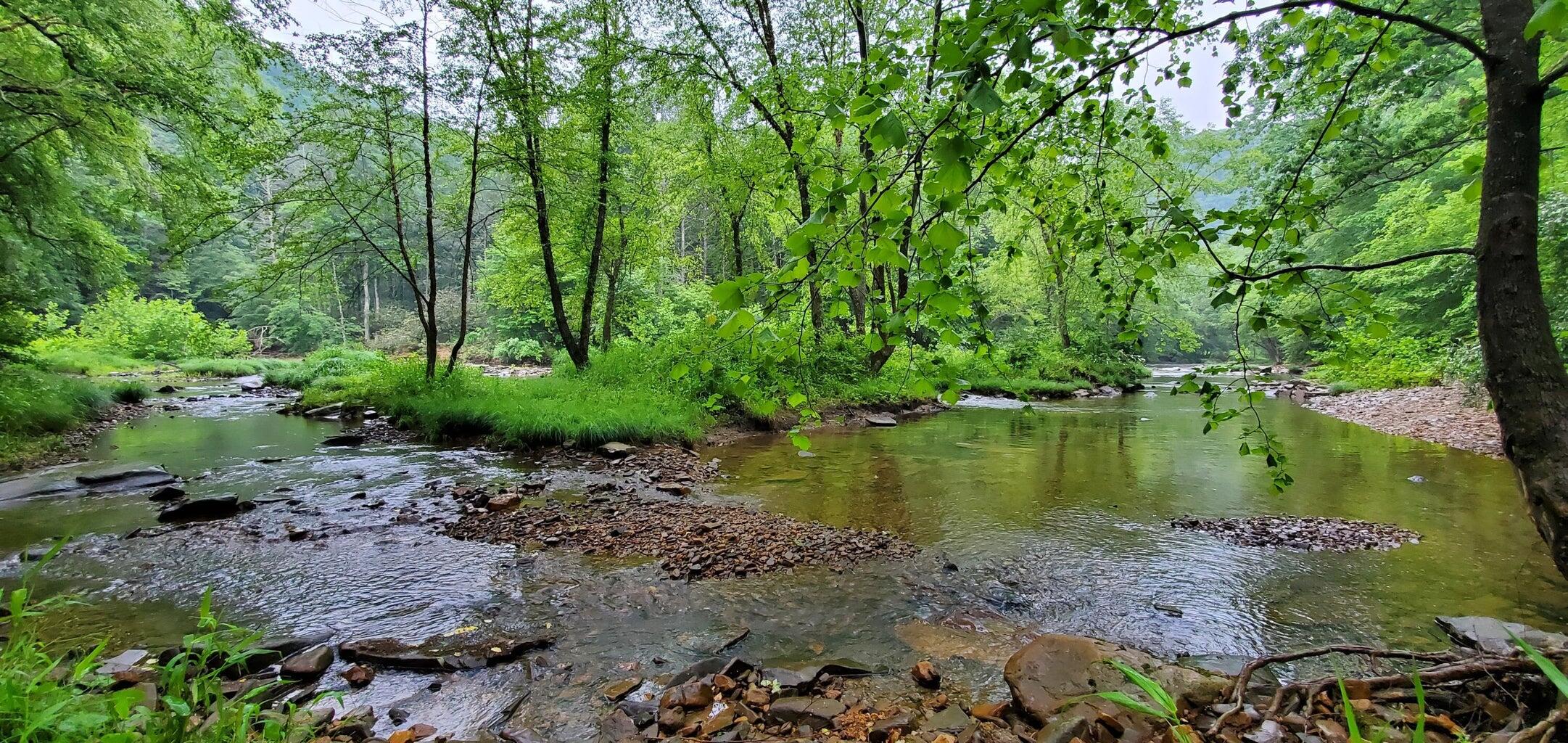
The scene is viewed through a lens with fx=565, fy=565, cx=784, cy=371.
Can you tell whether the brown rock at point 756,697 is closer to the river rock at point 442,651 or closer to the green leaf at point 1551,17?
the river rock at point 442,651

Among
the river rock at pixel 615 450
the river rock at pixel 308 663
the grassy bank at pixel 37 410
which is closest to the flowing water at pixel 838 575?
the river rock at pixel 308 663

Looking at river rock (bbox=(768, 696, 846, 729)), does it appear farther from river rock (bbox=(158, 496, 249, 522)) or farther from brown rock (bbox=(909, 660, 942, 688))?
river rock (bbox=(158, 496, 249, 522))

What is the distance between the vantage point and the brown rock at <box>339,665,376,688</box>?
342 cm

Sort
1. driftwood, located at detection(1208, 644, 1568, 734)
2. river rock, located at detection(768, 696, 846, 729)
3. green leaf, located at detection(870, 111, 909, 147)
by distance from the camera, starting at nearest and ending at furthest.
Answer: green leaf, located at detection(870, 111, 909, 147) → driftwood, located at detection(1208, 644, 1568, 734) → river rock, located at detection(768, 696, 846, 729)

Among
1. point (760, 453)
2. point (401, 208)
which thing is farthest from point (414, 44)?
point (760, 453)

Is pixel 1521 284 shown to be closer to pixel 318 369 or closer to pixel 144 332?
pixel 318 369

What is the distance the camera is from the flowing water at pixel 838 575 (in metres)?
3.93

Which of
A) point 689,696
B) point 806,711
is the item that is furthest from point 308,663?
point 806,711

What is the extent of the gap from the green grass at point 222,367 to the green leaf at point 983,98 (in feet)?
123

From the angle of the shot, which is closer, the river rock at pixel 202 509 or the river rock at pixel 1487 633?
the river rock at pixel 1487 633

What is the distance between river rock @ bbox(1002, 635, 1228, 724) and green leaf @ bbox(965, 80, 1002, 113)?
2831 millimetres

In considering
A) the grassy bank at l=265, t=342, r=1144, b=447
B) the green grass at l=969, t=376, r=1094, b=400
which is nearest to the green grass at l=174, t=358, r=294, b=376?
the grassy bank at l=265, t=342, r=1144, b=447

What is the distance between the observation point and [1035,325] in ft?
93.6

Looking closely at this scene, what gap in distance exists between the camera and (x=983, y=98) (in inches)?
48.5
